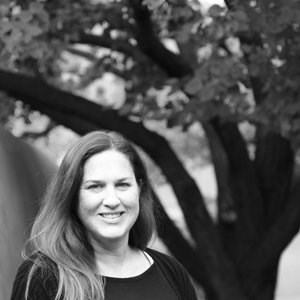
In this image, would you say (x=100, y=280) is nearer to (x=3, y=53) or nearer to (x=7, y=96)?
(x=3, y=53)

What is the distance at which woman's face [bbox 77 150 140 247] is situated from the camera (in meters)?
2.96

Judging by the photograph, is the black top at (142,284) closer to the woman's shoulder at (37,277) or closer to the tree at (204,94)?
the woman's shoulder at (37,277)

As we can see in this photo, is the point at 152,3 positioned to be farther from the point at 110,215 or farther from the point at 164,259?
the point at 110,215

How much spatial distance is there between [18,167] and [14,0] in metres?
1.38

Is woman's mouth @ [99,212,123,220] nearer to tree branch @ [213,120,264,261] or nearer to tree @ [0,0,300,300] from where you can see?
tree @ [0,0,300,300]

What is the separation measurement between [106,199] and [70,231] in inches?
6.7

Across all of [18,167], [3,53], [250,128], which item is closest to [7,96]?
[3,53]

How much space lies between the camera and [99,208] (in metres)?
2.96

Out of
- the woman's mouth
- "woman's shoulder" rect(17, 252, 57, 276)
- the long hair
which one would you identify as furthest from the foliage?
"woman's shoulder" rect(17, 252, 57, 276)

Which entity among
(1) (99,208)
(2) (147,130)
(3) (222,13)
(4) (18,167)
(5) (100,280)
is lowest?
(5) (100,280)

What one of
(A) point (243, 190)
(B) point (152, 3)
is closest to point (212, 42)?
(B) point (152, 3)

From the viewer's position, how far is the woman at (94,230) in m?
2.88

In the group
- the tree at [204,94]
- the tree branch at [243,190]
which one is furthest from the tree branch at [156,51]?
the tree branch at [243,190]

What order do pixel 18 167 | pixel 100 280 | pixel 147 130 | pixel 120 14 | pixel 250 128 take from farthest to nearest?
1. pixel 250 128
2. pixel 147 130
3. pixel 120 14
4. pixel 18 167
5. pixel 100 280
